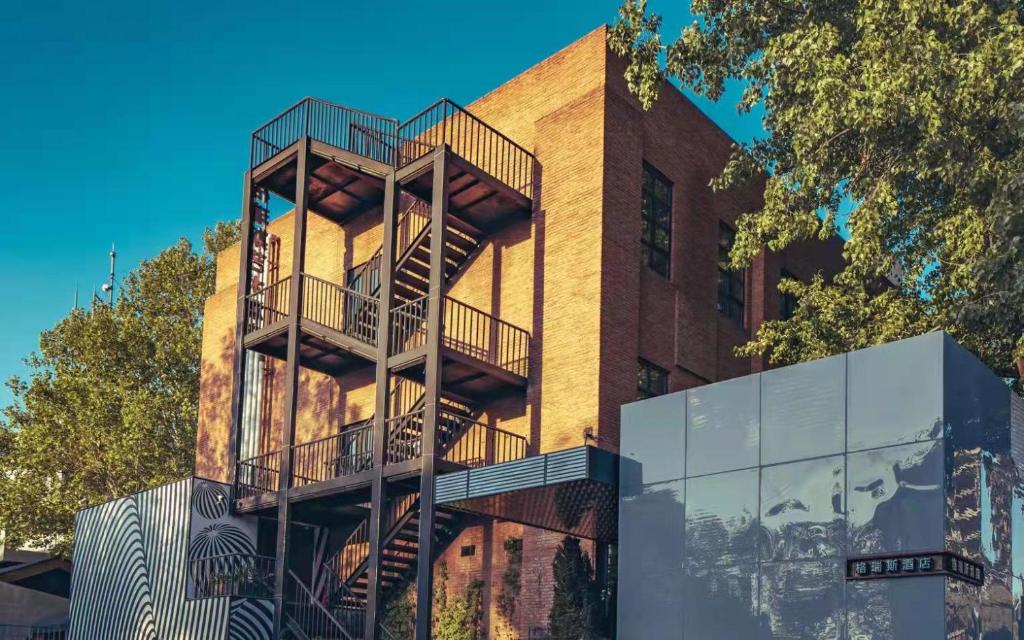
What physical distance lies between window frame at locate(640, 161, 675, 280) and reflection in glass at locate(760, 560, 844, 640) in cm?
965

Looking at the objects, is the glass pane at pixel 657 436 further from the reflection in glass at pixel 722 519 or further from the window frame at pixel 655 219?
the window frame at pixel 655 219

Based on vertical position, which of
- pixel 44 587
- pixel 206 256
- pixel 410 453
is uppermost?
pixel 206 256

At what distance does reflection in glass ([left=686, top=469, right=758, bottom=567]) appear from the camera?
1805cm

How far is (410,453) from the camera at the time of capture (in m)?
25.0

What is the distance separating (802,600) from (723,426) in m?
3.06

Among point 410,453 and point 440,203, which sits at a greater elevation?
point 440,203

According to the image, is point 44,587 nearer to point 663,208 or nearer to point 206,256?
point 206,256

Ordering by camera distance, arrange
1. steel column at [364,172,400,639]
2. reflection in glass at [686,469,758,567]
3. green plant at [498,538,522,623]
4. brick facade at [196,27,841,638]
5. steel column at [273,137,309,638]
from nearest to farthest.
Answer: reflection in glass at [686,469,758,567]
steel column at [364,172,400,639]
brick facade at [196,27,841,638]
green plant at [498,538,522,623]
steel column at [273,137,309,638]

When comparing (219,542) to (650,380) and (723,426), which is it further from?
(723,426)

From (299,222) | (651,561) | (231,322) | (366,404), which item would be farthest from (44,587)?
(651,561)

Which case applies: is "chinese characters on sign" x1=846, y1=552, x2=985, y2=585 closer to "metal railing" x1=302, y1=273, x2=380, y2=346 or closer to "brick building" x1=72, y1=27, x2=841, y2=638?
"brick building" x1=72, y1=27, x2=841, y2=638

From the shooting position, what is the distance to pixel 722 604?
710 inches

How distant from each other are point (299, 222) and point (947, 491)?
50.5ft

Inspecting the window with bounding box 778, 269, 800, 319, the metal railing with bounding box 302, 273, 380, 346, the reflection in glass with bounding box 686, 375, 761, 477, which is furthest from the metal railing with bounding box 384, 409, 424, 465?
the window with bounding box 778, 269, 800, 319
